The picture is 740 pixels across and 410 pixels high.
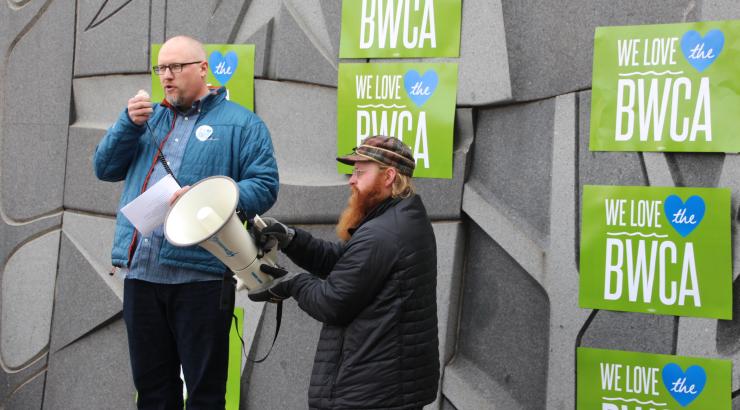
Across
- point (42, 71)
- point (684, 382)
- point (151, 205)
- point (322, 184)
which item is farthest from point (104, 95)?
point (684, 382)

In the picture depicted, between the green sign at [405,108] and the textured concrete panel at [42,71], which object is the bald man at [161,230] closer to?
the green sign at [405,108]

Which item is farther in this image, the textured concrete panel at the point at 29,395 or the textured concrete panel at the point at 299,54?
the textured concrete panel at the point at 29,395

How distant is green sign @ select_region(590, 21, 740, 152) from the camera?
3.78 meters

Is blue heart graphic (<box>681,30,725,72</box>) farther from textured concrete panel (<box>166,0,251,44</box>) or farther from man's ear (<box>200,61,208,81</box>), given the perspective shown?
textured concrete panel (<box>166,0,251,44</box>)

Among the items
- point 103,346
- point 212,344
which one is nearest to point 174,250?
point 212,344

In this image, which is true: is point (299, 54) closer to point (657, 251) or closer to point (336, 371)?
point (657, 251)

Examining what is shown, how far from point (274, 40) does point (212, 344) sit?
1837mm

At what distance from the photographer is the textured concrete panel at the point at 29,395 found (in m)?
5.61

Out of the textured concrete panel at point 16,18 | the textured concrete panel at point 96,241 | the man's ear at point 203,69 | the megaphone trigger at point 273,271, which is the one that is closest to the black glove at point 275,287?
the megaphone trigger at point 273,271

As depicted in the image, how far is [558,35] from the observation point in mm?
4133

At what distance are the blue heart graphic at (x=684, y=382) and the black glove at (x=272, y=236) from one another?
1.71 m

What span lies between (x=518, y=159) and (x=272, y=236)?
4.60 ft

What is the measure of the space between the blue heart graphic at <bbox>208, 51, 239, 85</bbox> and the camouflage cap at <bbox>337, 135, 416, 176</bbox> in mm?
1845

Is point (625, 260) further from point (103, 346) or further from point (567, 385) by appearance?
point (103, 346)
